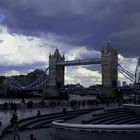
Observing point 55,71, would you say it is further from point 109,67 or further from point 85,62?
point 109,67

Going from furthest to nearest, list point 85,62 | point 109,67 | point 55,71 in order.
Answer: point 55,71, point 109,67, point 85,62

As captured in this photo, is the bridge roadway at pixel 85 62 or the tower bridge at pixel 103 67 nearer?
the bridge roadway at pixel 85 62

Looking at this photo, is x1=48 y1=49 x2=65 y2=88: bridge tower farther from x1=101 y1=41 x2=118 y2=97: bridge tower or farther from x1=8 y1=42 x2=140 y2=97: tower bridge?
x1=101 y1=41 x2=118 y2=97: bridge tower

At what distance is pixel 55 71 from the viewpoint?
171m

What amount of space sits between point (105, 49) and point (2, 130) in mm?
139706

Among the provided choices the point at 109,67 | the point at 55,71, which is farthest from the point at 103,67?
the point at 55,71

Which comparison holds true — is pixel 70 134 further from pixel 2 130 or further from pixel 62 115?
pixel 62 115

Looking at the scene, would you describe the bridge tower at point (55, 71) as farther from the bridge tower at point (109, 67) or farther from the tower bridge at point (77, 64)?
the bridge tower at point (109, 67)

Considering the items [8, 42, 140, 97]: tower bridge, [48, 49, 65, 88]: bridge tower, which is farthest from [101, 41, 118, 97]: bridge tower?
[48, 49, 65, 88]: bridge tower

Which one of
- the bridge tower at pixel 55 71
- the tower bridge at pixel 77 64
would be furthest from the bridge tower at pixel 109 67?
the bridge tower at pixel 55 71

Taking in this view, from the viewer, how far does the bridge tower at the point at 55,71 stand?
169m

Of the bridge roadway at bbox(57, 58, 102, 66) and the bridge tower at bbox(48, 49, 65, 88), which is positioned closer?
the bridge roadway at bbox(57, 58, 102, 66)

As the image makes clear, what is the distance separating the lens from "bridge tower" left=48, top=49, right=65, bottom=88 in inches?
6654

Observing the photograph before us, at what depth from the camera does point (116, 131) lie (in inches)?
708
